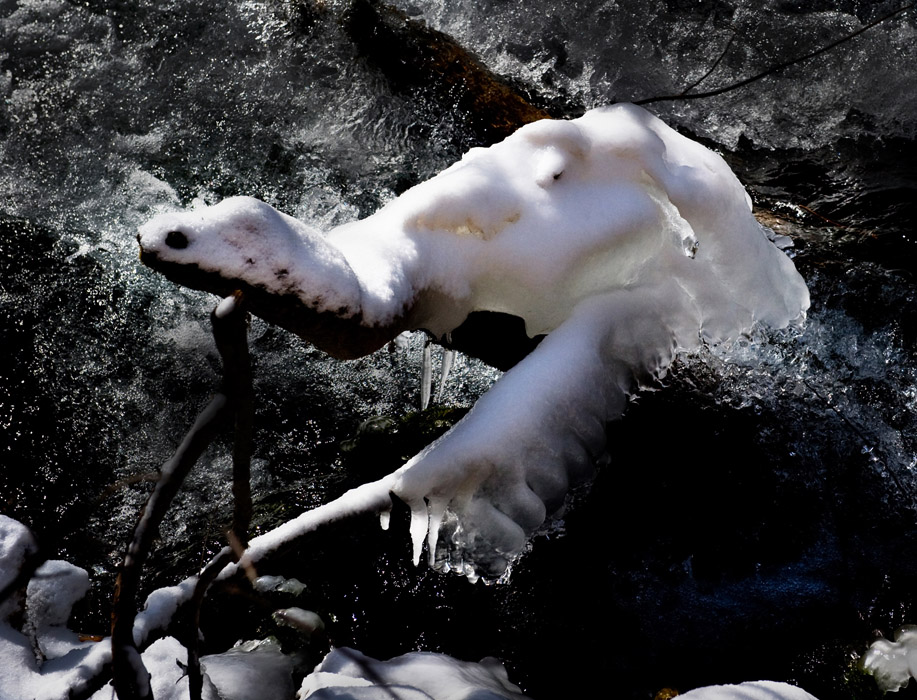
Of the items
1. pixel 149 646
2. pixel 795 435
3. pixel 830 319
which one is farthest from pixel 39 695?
pixel 830 319

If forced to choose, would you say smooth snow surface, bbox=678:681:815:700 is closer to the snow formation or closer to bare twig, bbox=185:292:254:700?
the snow formation

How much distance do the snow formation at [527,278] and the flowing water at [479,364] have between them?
426 mm

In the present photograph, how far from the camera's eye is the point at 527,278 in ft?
6.73

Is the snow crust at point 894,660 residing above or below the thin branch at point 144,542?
below

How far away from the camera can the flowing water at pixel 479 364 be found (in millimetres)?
2424

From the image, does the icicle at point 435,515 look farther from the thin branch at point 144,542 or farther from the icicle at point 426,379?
the icicle at point 426,379

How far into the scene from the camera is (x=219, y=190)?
391 centimetres

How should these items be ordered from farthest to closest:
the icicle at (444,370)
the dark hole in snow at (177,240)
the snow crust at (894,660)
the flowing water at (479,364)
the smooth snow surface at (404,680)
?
the icicle at (444,370) < the flowing water at (479,364) < the snow crust at (894,660) < the smooth snow surface at (404,680) < the dark hole in snow at (177,240)

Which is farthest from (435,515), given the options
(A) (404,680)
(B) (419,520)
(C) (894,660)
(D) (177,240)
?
(C) (894,660)

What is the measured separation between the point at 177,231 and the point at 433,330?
2.54 ft

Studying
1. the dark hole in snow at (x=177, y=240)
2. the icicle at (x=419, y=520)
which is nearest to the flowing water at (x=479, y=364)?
the dark hole in snow at (x=177, y=240)

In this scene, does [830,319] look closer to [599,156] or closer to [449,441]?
[599,156]

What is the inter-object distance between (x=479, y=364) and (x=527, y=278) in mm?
1148

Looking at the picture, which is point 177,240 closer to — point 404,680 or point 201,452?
point 201,452
